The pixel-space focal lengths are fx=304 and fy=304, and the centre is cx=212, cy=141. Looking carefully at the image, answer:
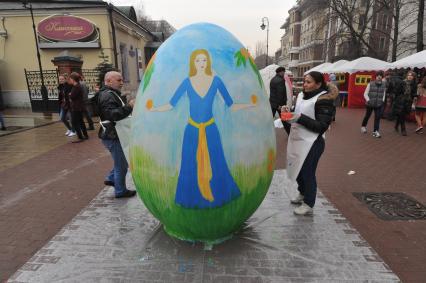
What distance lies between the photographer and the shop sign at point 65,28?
672 inches

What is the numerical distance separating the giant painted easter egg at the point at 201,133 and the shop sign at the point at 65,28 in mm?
16506

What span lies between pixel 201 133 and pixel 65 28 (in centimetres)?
1788

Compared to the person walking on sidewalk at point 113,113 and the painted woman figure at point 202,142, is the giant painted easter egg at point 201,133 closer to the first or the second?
the painted woman figure at point 202,142

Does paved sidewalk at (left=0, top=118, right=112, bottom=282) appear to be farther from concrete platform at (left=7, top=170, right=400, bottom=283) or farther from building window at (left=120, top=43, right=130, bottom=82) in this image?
building window at (left=120, top=43, right=130, bottom=82)

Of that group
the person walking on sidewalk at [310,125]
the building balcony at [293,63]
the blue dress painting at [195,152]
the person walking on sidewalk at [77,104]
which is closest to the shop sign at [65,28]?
the person walking on sidewalk at [77,104]

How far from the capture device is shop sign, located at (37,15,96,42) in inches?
672

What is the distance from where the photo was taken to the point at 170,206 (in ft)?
9.53

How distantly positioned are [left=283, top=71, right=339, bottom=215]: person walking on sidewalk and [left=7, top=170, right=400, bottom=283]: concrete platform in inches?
26.1

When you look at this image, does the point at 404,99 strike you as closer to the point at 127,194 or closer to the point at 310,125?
the point at 310,125

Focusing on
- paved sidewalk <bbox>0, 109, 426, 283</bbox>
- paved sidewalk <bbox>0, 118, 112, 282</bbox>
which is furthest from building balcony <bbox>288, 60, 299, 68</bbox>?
paved sidewalk <bbox>0, 118, 112, 282</bbox>

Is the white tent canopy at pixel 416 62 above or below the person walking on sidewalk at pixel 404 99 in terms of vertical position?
above

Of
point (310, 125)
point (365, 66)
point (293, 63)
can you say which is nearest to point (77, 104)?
point (310, 125)

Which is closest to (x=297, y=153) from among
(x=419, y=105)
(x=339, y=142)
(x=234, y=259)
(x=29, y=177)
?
(x=234, y=259)

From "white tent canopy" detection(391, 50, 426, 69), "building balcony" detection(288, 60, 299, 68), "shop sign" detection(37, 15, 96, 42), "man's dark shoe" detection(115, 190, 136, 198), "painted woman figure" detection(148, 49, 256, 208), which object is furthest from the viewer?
"building balcony" detection(288, 60, 299, 68)
